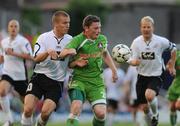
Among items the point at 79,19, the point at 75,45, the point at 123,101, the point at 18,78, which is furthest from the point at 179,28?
the point at 75,45

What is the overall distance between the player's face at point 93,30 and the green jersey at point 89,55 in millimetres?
98

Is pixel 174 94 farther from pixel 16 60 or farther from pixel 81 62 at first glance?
pixel 81 62

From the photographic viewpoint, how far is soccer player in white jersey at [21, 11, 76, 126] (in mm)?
14805

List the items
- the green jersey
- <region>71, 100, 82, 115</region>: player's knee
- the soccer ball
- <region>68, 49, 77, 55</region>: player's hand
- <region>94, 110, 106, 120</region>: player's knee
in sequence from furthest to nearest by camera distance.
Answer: the soccer ball < the green jersey < <region>94, 110, 106, 120</region>: player's knee < <region>71, 100, 82, 115</region>: player's knee < <region>68, 49, 77, 55</region>: player's hand

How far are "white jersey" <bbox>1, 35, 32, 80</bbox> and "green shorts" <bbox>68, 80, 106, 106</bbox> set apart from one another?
3529 millimetres

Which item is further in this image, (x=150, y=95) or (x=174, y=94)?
(x=174, y=94)

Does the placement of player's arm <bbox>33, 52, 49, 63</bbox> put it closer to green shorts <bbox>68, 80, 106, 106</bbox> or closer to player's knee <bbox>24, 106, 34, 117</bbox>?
green shorts <bbox>68, 80, 106, 106</bbox>

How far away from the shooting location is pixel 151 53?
55.0ft

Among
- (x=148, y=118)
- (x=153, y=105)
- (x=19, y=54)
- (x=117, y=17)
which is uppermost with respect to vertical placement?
(x=117, y=17)

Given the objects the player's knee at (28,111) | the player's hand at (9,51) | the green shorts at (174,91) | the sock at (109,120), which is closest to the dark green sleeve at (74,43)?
the player's knee at (28,111)

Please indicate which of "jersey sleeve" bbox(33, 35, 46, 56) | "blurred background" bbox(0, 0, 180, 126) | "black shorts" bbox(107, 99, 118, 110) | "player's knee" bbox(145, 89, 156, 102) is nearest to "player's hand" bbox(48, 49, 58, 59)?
"jersey sleeve" bbox(33, 35, 46, 56)

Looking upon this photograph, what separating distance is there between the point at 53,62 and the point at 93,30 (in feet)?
3.60

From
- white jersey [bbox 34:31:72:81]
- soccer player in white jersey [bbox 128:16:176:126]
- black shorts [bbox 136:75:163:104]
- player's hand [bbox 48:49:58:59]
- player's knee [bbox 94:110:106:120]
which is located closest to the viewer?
player's hand [bbox 48:49:58:59]

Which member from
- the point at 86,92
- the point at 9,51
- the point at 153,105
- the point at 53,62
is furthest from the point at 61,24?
the point at 9,51
